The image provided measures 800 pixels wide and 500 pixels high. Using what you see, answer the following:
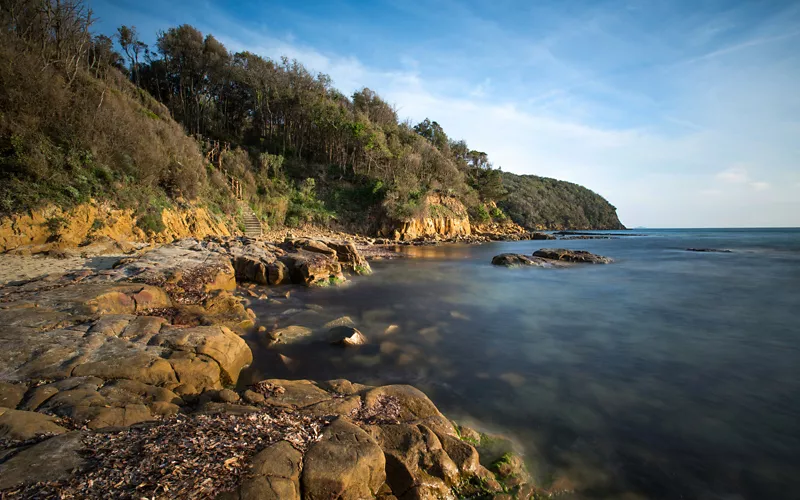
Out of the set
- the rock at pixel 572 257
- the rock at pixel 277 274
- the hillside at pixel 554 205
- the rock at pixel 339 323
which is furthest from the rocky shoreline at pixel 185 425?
the hillside at pixel 554 205

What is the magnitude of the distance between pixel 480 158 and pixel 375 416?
195 ft

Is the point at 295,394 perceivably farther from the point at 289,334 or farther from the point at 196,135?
the point at 196,135

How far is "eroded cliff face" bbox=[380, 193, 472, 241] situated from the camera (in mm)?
31578

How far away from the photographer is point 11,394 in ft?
9.97

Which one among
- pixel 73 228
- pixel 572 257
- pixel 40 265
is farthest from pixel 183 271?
pixel 572 257

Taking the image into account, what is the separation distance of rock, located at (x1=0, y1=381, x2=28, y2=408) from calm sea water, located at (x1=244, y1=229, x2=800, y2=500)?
8.06 ft

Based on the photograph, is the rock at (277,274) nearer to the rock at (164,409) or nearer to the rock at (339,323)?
the rock at (339,323)

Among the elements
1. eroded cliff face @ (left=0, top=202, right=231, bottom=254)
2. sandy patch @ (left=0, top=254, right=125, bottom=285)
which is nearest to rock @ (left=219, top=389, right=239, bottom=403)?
sandy patch @ (left=0, top=254, right=125, bottom=285)

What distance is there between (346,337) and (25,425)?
440 cm

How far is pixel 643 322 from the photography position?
8578 millimetres

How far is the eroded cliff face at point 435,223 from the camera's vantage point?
31.6 meters

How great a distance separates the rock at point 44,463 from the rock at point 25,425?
0.99 ft

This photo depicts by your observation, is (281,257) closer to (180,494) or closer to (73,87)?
(73,87)

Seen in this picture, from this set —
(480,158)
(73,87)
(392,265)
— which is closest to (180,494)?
(392,265)
